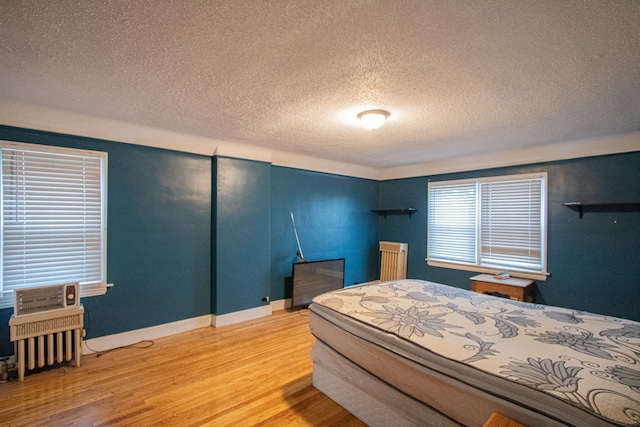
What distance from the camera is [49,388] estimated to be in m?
2.22

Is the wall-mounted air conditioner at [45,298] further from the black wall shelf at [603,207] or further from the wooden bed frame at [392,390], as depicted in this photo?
the black wall shelf at [603,207]

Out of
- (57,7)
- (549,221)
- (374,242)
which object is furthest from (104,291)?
(549,221)

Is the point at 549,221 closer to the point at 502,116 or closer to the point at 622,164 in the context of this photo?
the point at 622,164

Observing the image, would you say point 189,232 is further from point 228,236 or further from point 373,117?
point 373,117

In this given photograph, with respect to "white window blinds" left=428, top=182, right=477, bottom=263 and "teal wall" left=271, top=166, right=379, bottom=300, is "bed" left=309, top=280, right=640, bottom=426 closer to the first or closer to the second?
"teal wall" left=271, top=166, right=379, bottom=300

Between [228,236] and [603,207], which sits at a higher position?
[603,207]

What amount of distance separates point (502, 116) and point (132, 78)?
323 cm

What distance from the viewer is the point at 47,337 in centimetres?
246

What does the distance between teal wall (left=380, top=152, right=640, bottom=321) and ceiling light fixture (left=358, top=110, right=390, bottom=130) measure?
261cm

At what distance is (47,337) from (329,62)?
11.1 ft

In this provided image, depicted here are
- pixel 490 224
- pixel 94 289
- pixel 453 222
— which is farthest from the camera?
pixel 453 222

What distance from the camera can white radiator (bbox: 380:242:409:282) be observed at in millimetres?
5121

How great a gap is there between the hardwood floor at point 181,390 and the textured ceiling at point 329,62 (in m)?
2.42

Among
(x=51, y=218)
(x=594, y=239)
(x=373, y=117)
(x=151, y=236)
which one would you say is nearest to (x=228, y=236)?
(x=151, y=236)
